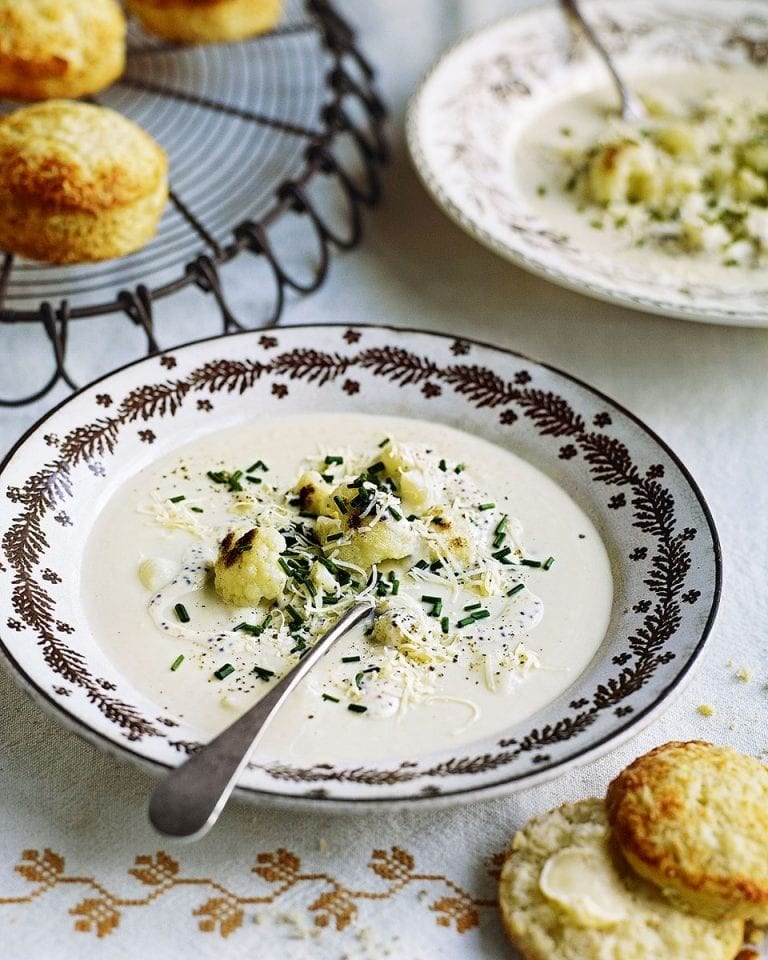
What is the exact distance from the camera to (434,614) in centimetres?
159

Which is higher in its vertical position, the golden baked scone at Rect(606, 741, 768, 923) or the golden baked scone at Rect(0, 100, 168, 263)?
the golden baked scone at Rect(0, 100, 168, 263)

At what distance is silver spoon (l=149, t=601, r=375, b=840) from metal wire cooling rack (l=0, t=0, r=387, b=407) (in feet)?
2.94

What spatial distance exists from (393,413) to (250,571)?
0.52 m

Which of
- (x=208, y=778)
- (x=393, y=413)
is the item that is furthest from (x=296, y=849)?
(x=393, y=413)

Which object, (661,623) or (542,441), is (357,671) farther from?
(542,441)

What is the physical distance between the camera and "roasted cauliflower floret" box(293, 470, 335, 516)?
5.71ft

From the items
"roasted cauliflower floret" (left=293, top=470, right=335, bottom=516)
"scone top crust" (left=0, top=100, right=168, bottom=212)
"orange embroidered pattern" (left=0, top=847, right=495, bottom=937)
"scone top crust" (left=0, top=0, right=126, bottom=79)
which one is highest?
"scone top crust" (left=0, top=0, right=126, bottom=79)

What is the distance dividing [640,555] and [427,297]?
99cm

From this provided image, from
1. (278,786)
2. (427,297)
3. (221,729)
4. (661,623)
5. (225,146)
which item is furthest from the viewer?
(225,146)

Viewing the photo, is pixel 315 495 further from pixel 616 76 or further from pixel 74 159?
pixel 616 76

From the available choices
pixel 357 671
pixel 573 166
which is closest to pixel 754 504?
pixel 357 671

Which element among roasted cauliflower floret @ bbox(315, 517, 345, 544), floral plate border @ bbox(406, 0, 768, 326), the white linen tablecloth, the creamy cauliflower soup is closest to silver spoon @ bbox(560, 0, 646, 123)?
floral plate border @ bbox(406, 0, 768, 326)

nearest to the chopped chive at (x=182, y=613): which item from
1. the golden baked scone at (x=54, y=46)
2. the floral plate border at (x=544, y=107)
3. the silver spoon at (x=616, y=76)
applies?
the floral plate border at (x=544, y=107)

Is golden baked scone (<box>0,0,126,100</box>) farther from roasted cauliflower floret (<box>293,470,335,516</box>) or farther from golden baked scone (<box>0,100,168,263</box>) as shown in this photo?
roasted cauliflower floret (<box>293,470,335,516</box>)
